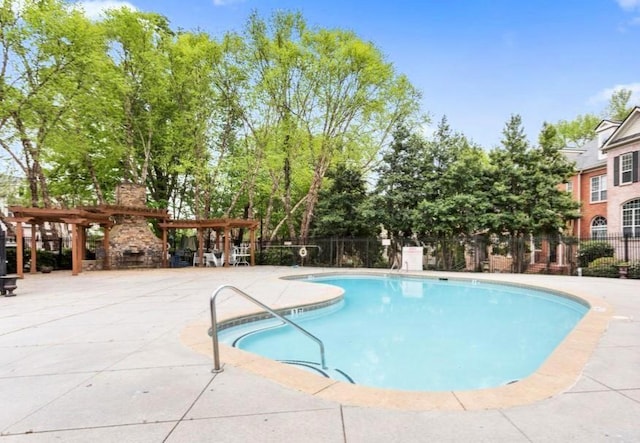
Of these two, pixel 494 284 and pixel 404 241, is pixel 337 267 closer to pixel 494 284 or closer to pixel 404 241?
pixel 404 241

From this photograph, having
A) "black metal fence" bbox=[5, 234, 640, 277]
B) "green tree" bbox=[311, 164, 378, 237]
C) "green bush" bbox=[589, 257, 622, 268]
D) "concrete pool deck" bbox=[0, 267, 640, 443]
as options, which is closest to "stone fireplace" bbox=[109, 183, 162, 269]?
"black metal fence" bbox=[5, 234, 640, 277]

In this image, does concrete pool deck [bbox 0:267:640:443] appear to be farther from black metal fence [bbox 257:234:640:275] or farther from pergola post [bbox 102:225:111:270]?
black metal fence [bbox 257:234:640:275]

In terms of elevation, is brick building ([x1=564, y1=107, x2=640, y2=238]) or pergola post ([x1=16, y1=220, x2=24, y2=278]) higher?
brick building ([x1=564, y1=107, x2=640, y2=238])

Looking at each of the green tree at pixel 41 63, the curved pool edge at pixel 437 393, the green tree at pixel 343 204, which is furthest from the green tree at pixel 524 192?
the green tree at pixel 41 63

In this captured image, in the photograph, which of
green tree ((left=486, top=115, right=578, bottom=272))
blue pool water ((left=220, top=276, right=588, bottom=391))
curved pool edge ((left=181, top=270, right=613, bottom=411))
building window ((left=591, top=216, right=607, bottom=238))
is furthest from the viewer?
building window ((left=591, top=216, right=607, bottom=238))

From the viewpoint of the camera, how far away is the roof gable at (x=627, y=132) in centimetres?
1566

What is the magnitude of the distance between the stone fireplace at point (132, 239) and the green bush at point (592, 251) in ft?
63.1

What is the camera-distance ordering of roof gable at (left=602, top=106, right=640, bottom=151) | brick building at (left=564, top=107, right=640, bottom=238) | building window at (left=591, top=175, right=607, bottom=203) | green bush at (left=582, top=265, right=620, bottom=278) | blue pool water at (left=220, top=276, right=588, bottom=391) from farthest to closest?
building window at (left=591, top=175, right=607, bottom=203)
brick building at (left=564, top=107, right=640, bottom=238)
roof gable at (left=602, top=106, right=640, bottom=151)
green bush at (left=582, top=265, right=620, bottom=278)
blue pool water at (left=220, top=276, right=588, bottom=391)

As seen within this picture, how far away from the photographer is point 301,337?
575 centimetres

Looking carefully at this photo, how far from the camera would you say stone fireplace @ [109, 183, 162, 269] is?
15.4 m

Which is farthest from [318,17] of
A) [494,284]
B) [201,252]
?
[494,284]

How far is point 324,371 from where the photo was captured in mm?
4348

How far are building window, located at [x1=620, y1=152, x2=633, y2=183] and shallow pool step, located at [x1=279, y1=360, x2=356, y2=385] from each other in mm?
18556

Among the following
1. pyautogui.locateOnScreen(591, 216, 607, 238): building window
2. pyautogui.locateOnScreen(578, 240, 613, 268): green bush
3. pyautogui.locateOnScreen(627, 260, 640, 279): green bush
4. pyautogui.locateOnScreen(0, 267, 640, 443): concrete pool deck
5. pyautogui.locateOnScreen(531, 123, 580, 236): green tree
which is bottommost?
pyautogui.locateOnScreen(0, 267, 640, 443): concrete pool deck
